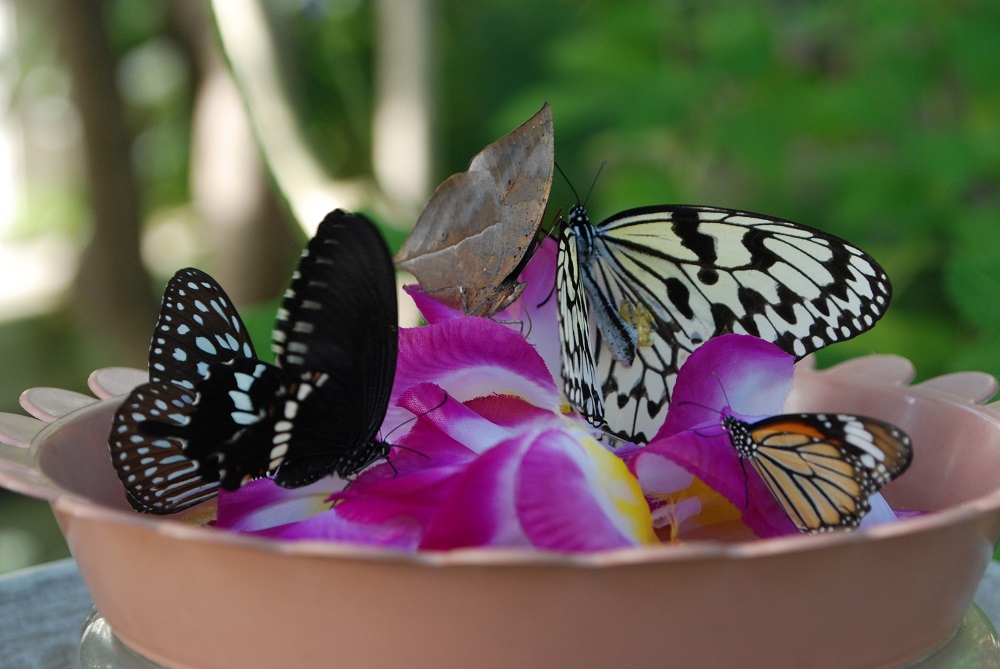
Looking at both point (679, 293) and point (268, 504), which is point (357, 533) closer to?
point (268, 504)

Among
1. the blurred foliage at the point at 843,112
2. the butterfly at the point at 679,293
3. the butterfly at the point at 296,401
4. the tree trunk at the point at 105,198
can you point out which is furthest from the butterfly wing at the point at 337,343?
the tree trunk at the point at 105,198

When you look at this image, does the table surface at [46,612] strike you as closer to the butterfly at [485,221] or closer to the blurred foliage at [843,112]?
the butterfly at [485,221]

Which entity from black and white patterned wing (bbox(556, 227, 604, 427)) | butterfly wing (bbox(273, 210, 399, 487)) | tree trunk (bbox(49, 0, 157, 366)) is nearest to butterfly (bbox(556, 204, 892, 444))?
black and white patterned wing (bbox(556, 227, 604, 427))

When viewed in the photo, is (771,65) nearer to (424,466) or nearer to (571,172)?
(571,172)

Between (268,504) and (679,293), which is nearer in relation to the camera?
(268,504)

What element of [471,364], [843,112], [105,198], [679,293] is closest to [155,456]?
[471,364]

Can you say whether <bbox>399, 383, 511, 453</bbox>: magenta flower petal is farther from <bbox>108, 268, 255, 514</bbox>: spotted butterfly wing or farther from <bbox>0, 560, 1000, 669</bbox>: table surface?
<bbox>0, 560, 1000, 669</bbox>: table surface
